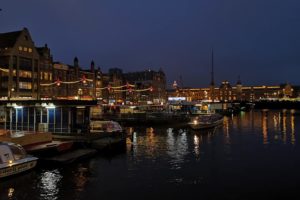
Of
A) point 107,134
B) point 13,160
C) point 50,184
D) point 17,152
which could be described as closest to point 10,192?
point 50,184

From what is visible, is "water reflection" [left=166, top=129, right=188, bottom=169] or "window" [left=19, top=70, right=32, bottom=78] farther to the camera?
"window" [left=19, top=70, right=32, bottom=78]

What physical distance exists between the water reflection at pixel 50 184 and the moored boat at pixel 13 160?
6.14 ft

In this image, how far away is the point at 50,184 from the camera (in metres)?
30.4

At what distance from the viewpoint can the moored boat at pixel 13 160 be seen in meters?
31.2

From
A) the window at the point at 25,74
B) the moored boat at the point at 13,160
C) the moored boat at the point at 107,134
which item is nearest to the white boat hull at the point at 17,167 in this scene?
the moored boat at the point at 13,160

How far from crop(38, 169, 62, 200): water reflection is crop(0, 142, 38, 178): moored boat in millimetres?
1872

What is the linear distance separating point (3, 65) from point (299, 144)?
276ft

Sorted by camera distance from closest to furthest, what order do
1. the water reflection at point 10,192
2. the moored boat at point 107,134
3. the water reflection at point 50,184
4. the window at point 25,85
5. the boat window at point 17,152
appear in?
the water reflection at point 10,192, the water reflection at point 50,184, the boat window at point 17,152, the moored boat at point 107,134, the window at point 25,85

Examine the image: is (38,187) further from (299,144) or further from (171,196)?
(299,144)

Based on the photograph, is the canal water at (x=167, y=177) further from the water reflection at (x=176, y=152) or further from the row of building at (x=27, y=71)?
the row of building at (x=27, y=71)

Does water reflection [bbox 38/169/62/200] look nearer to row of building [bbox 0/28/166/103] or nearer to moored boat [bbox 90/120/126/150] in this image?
moored boat [bbox 90/120/126/150]

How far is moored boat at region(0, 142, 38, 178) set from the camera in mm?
31242

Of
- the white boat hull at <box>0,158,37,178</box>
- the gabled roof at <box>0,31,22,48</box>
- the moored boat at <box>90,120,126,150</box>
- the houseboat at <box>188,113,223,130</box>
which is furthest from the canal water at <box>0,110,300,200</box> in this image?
the gabled roof at <box>0,31,22,48</box>

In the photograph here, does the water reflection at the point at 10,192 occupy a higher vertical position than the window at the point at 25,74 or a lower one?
lower
